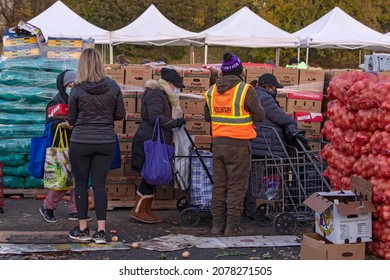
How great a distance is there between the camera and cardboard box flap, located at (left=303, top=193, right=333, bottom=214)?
22.5 feet

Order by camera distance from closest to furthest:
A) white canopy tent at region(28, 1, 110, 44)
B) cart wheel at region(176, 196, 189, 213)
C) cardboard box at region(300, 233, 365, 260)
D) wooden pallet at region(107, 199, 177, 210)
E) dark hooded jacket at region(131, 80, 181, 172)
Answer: cardboard box at region(300, 233, 365, 260) → dark hooded jacket at region(131, 80, 181, 172) → cart wheel at region(176, 196, 189, 213) → wooden pallet at region(107, 199, 177, 210) → white canopy tent at region(28, 1, 110, 44)

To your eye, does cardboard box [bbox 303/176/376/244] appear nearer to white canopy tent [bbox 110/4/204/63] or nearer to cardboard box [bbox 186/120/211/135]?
cardboard box [bbox 186/120/211/135]

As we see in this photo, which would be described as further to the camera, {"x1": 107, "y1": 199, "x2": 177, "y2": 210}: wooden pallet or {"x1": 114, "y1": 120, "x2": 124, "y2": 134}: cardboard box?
{"x1": 114, "y1": 120, "x2": 124, "y2": 134}: cardboard box

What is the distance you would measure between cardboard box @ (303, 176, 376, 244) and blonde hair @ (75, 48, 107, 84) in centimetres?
239

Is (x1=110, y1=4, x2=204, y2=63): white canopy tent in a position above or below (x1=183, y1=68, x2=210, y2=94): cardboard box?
above

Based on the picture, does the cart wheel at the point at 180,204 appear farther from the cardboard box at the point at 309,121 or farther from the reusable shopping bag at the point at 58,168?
the cardboard box at the point at 309,121

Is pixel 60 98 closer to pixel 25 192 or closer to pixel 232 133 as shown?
pixel 232 133

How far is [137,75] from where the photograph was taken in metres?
9.95

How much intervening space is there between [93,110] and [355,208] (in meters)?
2.68

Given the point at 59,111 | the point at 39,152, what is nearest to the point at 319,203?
the point at 59,111

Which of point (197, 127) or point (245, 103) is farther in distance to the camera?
point (197, 127)

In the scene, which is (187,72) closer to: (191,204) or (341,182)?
(191,204)

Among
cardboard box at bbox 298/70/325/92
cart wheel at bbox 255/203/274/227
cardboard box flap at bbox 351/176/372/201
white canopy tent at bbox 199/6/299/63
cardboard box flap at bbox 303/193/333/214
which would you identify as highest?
white canopy tent at bbox 199/6/299/63

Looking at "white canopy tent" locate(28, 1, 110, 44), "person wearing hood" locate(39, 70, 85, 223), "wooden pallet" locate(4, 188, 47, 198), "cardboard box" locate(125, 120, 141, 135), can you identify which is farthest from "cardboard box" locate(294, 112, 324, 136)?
"white canopy tent" locate(28, 1, 110, 44)
